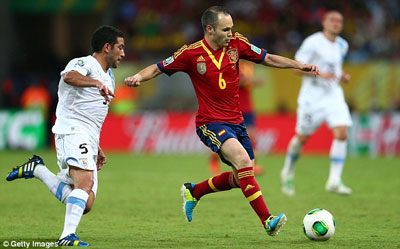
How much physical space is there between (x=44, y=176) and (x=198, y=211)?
8.65 feet

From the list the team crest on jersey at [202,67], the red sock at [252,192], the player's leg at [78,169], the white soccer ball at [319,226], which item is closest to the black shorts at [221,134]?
the red sock at [252,192]

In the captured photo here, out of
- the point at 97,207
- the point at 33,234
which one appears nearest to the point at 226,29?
the point at 33,234

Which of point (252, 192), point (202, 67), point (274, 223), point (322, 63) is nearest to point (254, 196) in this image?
point (252, 192)

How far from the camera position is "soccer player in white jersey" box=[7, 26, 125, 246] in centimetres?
645

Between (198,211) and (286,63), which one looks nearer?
(286,63)

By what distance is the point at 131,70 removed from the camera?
72.9 feet

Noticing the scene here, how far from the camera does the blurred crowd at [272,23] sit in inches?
842

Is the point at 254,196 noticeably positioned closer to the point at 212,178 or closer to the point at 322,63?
the point at 212,178

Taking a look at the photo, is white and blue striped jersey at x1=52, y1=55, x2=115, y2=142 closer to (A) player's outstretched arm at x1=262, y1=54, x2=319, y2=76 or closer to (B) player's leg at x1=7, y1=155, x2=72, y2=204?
(B) player's leg at x1=7, y1=155, x2=72, y2=204

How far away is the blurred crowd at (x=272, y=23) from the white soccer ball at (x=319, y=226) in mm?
13982

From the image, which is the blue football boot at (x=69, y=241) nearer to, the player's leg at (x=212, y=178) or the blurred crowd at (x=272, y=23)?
the player's leg at (x=212, y=178)

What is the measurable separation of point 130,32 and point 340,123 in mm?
14448

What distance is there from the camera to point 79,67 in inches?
258

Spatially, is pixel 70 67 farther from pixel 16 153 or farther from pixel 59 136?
pixel 16 153
